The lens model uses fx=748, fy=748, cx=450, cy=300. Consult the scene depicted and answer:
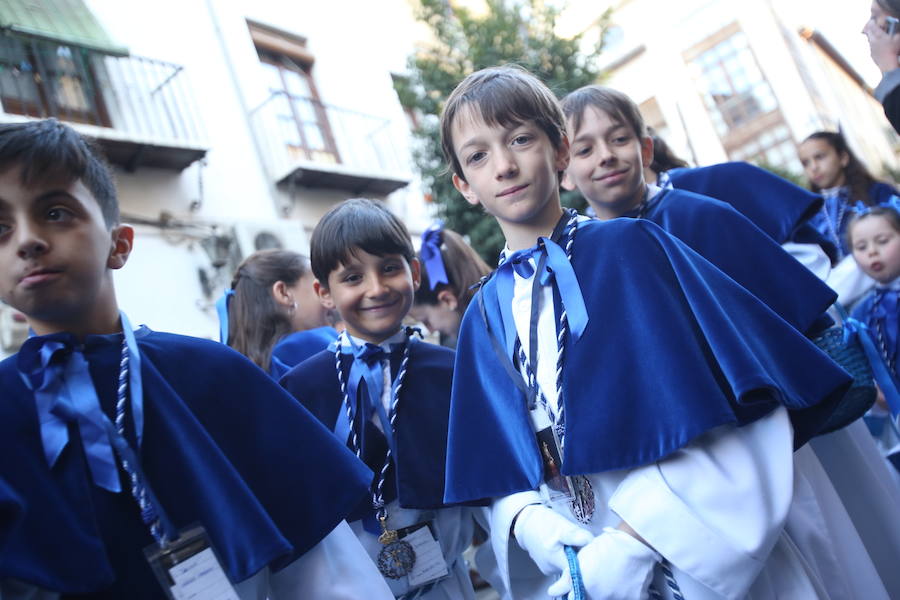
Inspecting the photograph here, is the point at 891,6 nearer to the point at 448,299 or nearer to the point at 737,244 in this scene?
the point at 737,244

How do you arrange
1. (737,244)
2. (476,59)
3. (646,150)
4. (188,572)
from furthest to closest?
1. (476,59)
2. (646,150)
3. (737,244)
4. (188,572)

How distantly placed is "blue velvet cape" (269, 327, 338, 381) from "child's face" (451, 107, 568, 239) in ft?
4.70

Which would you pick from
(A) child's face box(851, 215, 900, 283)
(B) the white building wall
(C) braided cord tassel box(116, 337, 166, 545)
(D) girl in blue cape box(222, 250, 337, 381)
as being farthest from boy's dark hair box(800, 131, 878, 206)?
(B) the white building wall

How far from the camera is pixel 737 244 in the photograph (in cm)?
226

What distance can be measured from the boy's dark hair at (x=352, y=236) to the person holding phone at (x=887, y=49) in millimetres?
1607

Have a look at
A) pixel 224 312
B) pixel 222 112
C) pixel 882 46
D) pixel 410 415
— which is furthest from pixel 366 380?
pixel 222 112

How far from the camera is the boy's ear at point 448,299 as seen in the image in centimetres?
360

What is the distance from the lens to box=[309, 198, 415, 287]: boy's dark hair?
8.01ft

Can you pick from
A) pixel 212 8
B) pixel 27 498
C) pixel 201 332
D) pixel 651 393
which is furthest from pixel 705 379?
pixel 212 8

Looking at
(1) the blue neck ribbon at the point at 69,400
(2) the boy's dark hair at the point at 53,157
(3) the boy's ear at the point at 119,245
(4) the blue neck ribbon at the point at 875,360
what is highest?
(2) the boy's dark hair at the point at 53,157

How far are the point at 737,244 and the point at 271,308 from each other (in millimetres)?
2104

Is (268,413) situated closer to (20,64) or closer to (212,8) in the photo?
(20,64)

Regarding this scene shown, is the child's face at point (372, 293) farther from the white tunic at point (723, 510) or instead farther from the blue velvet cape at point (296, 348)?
the white tunic at point (723, 510)

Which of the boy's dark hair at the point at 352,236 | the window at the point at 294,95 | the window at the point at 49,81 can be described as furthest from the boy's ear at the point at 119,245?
the window at the point at 294,95
